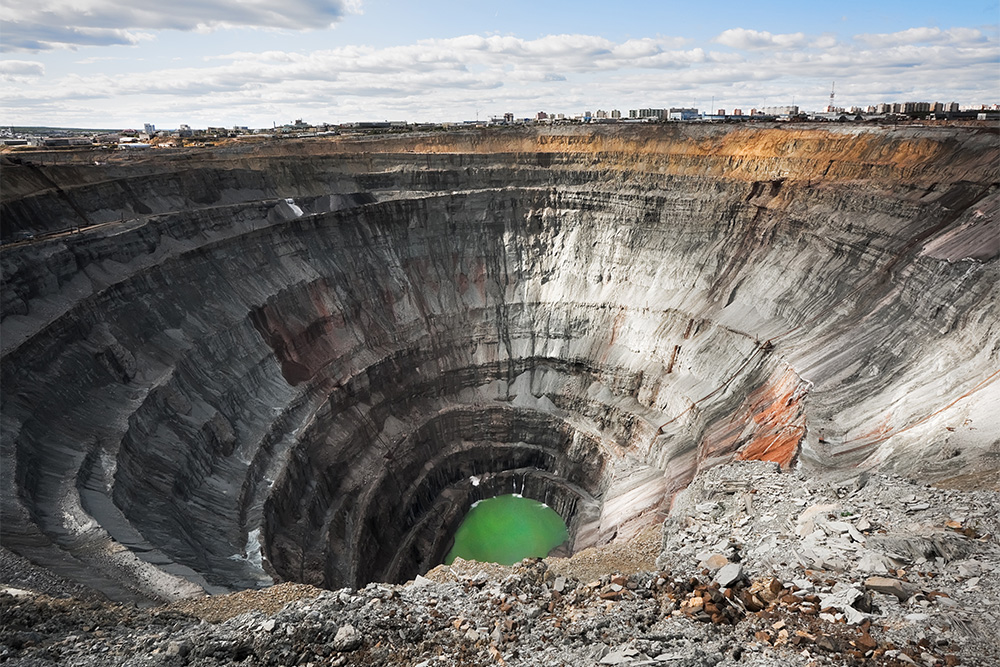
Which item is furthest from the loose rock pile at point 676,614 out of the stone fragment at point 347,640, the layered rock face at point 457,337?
the layered rock face at point 457,337

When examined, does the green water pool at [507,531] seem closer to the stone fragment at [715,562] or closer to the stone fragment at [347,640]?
the stone fragment at [715,562]

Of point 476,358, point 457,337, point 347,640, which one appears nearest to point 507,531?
point 476,358

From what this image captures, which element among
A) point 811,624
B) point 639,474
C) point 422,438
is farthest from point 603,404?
point 811,624

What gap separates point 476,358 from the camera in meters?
39.4

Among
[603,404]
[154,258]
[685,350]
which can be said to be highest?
[154,258]

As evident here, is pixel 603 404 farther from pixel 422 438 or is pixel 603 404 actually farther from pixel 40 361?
pixel 40 361

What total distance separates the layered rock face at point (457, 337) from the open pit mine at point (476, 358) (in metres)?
0.17

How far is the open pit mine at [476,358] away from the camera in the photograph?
49.7 feet

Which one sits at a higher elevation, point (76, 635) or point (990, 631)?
point (990, 631)

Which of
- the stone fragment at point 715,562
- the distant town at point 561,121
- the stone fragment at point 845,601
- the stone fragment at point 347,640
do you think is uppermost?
the distant town at point 561,121

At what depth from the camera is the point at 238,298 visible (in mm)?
31203

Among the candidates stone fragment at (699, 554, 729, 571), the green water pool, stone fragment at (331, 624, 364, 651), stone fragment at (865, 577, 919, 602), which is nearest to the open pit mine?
stone fragment at (331, 624, 364, 651)

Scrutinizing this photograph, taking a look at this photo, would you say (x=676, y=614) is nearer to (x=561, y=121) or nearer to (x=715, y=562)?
(x=715, y=562)

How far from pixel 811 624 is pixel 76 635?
13.9 meters
